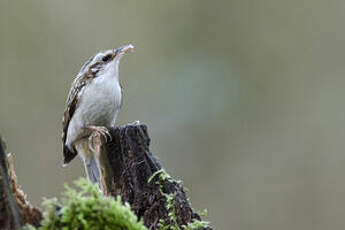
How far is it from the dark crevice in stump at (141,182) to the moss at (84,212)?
2.33ft

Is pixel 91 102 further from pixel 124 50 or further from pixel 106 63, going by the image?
pixel 124 50

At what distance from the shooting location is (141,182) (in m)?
2.78

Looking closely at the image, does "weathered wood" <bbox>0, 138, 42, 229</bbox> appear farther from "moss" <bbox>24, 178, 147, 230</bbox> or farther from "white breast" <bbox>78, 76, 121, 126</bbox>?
"white breast" <bbox>78, 76, 121, 126</bbox>

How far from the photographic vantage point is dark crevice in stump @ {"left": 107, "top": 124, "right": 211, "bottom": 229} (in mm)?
2580

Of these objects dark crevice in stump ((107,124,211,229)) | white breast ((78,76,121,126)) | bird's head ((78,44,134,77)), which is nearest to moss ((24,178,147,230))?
dark crevice in stump ((107,124,211,229))

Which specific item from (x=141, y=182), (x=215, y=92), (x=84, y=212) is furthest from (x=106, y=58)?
(x=215, y=92)

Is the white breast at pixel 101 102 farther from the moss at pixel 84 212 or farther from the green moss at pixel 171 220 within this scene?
the moss at pixel 84 212

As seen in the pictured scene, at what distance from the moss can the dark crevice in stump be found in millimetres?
711

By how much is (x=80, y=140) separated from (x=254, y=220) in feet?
22.8

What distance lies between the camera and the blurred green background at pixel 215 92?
1095cm

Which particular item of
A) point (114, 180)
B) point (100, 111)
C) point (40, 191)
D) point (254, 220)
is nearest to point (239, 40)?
point (254, 220)

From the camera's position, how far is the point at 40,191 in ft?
31.1

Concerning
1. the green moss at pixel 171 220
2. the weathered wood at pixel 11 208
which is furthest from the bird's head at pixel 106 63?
the weathered wood at pixel 11 208

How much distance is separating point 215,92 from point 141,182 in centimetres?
950
